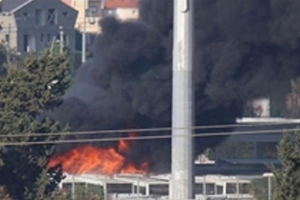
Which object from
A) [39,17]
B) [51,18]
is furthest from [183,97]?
[51,18]

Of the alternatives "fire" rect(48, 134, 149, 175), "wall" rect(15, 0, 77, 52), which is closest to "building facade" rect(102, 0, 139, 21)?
"wall" rect(15, 0, 77, 52)

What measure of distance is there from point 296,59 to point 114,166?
8.34 meters

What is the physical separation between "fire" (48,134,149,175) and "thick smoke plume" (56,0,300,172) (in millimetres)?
703

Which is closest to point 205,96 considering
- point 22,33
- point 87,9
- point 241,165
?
point 241,165

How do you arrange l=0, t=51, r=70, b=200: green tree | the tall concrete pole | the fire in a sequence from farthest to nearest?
1. the fire
2. l=0, t=51, r=70, b=200: green tree
3. the tall concrete pole

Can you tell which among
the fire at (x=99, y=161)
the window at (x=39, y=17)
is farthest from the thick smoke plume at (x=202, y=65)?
the window at (x=39, y=17)

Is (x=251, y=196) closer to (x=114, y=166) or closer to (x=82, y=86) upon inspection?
(x=114, y=166)

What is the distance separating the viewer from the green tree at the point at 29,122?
36.1 meters

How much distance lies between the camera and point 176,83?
35.1m

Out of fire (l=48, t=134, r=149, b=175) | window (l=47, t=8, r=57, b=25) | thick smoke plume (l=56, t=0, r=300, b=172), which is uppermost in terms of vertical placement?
window (l=47, t=8, r=57, b=25)

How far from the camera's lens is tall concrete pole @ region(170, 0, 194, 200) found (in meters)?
34.6

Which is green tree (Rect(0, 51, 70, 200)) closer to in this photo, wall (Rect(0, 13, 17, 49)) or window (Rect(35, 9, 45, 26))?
wall (Rect(0, 13, 17, 49))

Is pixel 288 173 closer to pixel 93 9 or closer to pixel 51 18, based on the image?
pixel 51 18

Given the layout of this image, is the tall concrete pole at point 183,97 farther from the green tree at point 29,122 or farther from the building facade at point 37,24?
the building facade at point 37,24
